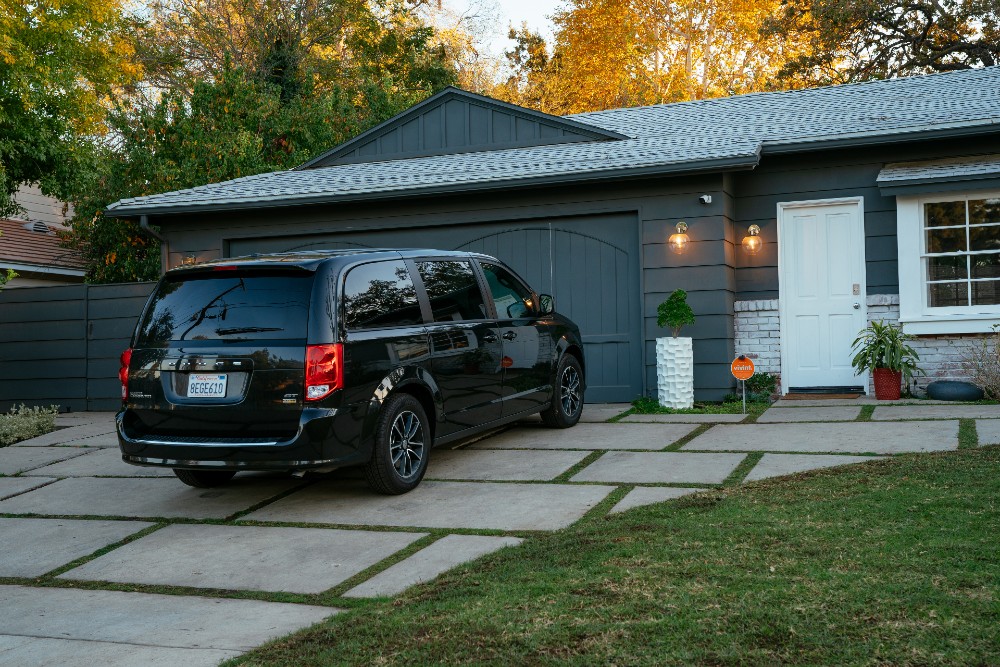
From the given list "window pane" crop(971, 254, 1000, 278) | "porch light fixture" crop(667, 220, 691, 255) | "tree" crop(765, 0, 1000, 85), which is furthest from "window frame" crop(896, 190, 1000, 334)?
"tree" crop(765, 0, 1000, 85)

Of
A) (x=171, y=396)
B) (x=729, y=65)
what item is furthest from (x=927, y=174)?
(x=729, y=65)

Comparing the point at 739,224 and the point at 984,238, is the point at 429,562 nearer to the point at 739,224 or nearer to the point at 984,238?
the point at 739,224

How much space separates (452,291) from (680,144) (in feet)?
16.9

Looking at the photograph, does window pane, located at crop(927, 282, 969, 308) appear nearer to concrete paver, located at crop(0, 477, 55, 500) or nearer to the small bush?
concrete paver, located at crop(0, 477, 55, 500)

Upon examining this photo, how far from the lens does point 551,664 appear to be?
123 inches

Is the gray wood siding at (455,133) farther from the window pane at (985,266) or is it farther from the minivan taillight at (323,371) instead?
the minivan taillight at (323,371)

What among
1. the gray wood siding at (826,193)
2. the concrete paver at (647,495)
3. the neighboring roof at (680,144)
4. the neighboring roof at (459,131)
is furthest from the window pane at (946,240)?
the concrete paver at (647,495)

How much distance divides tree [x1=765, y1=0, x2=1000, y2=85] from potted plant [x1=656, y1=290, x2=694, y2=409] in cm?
1646

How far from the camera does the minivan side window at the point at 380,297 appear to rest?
5.99 m

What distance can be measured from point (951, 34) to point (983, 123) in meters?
15.7

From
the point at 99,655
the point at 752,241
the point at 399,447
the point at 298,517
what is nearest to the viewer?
the point at 99,655

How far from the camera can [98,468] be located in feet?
26.0

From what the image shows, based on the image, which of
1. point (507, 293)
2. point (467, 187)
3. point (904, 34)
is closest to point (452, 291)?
point (507, 293)

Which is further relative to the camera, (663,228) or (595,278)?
(595,278)
